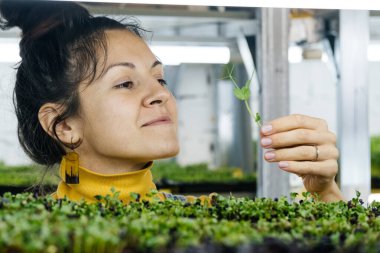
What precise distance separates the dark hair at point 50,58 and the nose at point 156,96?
0.23 metres

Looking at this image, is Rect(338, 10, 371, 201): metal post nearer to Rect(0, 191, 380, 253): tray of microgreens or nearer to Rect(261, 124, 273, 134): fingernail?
Rect(261, 124, 273, 134): fingernail

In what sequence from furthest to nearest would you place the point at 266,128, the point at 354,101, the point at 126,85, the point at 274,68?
1. the point at 354,101
2. the point at 274,68
3. the point at 126,85
4. the point at 266,128

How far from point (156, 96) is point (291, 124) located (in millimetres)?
480

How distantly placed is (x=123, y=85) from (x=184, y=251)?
1.21 m

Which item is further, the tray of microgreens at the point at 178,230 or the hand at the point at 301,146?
the hand at the point at 301,146

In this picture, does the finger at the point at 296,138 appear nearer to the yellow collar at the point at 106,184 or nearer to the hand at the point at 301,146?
the hand at the point at 301,146

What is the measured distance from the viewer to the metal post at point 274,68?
4.50 meters

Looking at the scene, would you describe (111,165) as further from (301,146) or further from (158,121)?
(301,146)

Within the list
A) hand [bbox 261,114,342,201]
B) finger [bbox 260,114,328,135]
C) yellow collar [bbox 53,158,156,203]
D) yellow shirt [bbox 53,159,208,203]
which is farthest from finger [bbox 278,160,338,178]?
yellow collar [bbox 53,158,156,203]

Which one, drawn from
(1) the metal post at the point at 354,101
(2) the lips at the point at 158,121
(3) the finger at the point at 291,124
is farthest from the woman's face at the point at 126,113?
(1) the metal post at the point at 354,101

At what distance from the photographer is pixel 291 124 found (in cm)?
211

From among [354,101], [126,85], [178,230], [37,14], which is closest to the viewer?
[178,230]

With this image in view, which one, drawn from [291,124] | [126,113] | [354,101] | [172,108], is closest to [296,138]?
[291,124]

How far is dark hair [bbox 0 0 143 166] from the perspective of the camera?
2.26m
